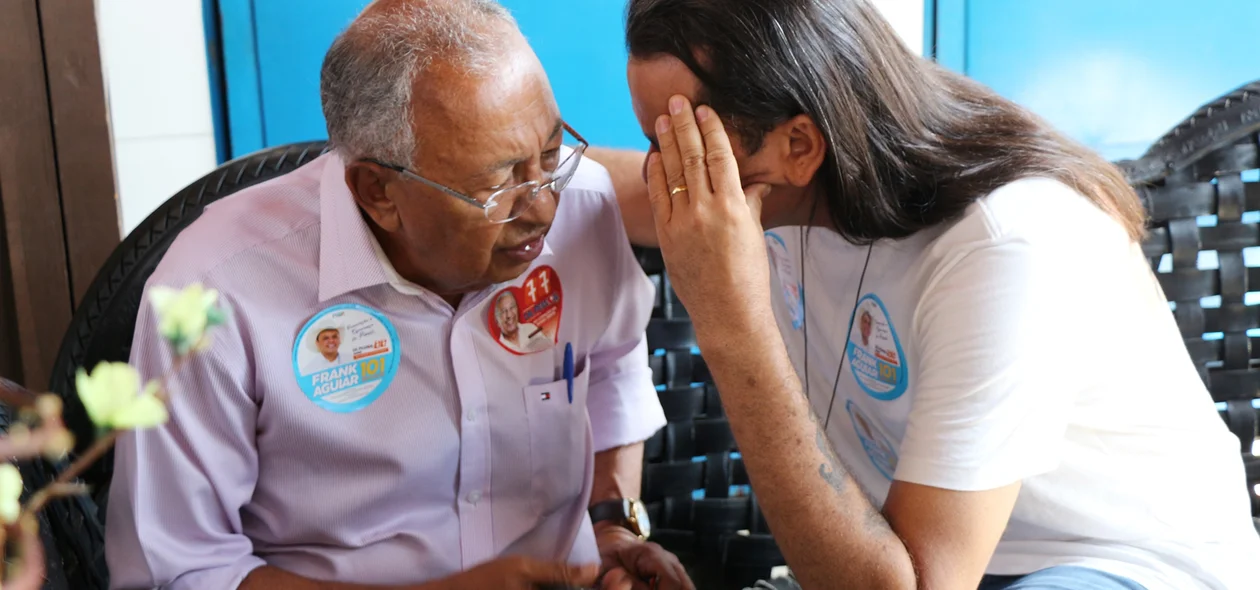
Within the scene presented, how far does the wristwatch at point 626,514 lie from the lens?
1.45 m

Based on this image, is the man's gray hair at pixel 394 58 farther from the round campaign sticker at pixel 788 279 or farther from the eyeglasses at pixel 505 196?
the round campaign sticker at pixel 788 279

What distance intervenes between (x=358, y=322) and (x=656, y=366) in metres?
0.50

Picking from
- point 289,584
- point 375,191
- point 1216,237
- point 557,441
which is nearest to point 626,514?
point 557,441

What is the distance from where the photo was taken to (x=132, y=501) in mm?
1157

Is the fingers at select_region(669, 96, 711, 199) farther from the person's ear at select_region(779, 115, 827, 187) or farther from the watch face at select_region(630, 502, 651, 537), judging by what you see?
the watch face at select_region(630, 502, 651, 537)

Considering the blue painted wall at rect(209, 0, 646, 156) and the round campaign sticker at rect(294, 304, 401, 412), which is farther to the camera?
the blue painted wall at rect(209, 0, 646, 156)

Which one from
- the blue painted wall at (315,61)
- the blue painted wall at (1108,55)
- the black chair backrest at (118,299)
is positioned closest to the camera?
the black chair backrest at (118,299)

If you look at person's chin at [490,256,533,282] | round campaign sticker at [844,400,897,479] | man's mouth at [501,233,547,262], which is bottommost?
round campaign sticker at [844,400,897,479]

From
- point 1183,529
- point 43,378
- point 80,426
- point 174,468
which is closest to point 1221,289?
point 1183,529

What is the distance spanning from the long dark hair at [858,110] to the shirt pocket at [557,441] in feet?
1.44

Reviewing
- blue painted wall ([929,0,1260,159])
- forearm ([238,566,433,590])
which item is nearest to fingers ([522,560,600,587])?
forearm ([238,566,433,590])

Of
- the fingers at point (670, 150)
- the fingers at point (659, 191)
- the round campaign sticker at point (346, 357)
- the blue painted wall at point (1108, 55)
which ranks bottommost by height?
the round campaign sticker at point (346, 357)

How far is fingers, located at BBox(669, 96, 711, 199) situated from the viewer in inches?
47.3

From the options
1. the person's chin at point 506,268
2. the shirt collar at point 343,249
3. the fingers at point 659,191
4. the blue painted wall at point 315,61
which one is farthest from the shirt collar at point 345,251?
the blue painted wall at point 315,61
